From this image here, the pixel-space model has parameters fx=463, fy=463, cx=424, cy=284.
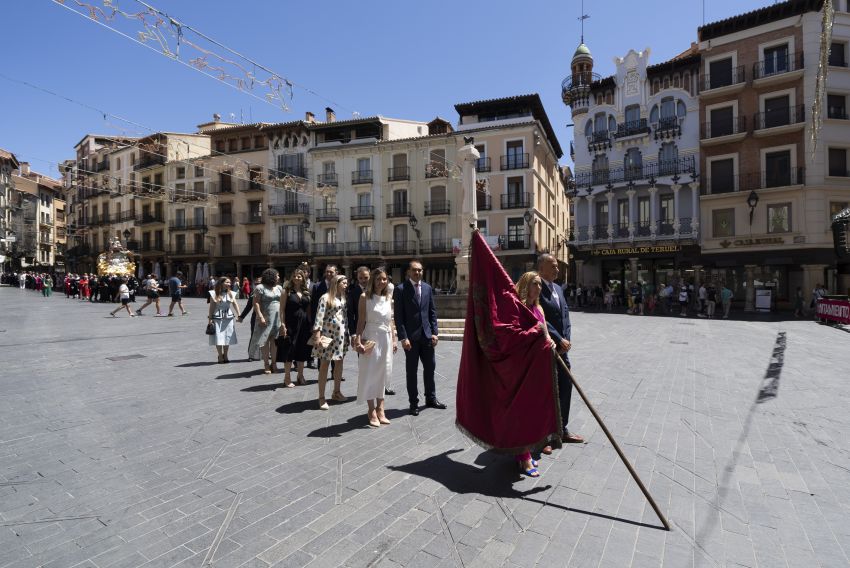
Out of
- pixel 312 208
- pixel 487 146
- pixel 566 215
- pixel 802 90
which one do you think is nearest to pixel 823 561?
pixel 802 90

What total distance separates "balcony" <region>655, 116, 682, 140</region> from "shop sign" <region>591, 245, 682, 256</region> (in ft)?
23.3

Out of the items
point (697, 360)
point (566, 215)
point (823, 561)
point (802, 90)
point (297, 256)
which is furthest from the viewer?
point (566, 215)

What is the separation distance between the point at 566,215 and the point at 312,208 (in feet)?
98.0

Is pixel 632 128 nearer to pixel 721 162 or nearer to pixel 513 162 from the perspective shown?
pixel 721 162

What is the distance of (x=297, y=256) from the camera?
40.8 meters

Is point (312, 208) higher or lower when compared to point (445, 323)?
higher

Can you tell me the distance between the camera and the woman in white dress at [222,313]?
28.0ft

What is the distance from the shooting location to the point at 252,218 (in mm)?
42250

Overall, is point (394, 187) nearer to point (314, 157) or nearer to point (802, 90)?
point (314, 157)

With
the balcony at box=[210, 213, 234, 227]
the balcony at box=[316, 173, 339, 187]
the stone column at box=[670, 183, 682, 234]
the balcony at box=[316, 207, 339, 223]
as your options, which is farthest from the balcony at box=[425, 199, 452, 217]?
the balcony at box=[210, 213, 234, 227]

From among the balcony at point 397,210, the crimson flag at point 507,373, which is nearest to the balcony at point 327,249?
→ the balcony at point 397,210

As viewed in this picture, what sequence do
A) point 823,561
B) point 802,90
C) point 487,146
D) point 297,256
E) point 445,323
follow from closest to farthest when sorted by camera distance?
point 823,561, point 445,323, point 802,90, point 487,146, point 297,256

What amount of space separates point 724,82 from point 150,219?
49931 millimetres

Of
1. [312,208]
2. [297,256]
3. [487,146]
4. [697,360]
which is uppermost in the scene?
[487,146]
